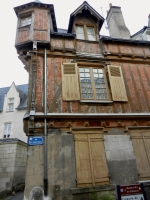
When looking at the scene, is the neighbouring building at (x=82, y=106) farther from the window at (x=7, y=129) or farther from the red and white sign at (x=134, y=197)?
the window at (x=7, y=129)

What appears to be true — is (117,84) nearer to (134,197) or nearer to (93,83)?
(93,83)

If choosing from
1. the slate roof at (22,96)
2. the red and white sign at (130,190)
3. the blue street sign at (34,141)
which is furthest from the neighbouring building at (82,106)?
the slate roof at (22,96)

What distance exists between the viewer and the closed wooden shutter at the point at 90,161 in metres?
5.06

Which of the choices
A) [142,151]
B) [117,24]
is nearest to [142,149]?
[142,151]

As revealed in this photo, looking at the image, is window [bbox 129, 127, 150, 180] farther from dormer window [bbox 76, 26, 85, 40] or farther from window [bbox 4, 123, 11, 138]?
window [bbox 4, 123, 11, 138]

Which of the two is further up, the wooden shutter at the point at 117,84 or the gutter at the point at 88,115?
the wooden shutter at the point at 117,84

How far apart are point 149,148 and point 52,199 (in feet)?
13.1

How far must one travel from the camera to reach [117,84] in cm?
698

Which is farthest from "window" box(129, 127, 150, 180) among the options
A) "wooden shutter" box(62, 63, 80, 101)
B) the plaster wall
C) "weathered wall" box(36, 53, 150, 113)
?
the plaster wall

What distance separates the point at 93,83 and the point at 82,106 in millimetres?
1361

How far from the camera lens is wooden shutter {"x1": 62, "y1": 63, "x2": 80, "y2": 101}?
634cm

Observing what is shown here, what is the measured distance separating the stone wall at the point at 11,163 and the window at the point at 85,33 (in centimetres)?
792

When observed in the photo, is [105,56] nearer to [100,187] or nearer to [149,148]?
[149,148]

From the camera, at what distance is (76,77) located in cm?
684
